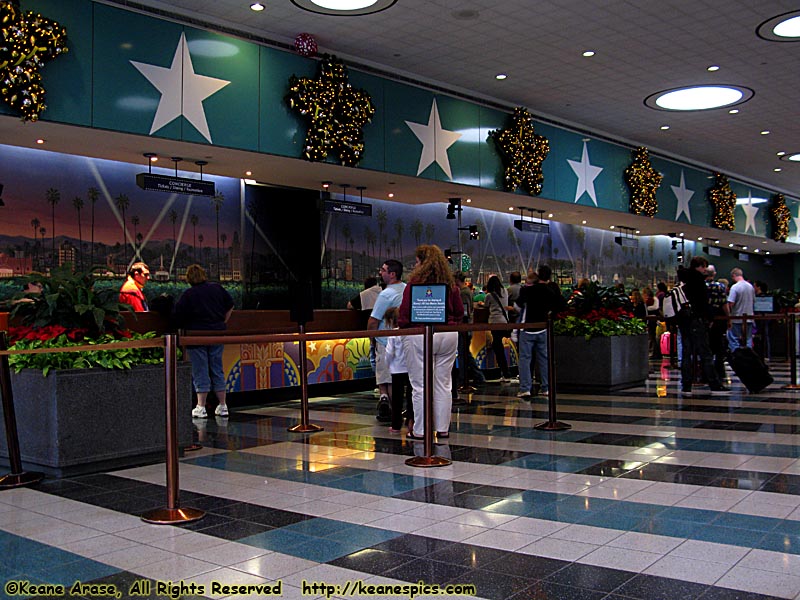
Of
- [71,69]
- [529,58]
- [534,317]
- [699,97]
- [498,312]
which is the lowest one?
[534,317]

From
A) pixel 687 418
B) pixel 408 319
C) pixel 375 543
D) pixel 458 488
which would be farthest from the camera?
pixel 687 418

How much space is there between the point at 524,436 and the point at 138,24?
5.82m

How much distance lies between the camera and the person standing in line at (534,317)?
9.95m

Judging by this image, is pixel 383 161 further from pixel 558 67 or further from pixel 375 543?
pixel 375 543

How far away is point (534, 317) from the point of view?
996cm

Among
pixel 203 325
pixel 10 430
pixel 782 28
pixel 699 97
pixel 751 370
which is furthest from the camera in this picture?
pixel 699 97

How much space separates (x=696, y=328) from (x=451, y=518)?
280 inches

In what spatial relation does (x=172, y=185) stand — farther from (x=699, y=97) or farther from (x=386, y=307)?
(x=699, y=97)

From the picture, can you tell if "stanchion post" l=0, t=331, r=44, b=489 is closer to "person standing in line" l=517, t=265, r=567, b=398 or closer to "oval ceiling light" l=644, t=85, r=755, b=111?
"person standing in line" l=517, t=265, r=567, b=398

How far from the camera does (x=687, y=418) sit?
26.3ft

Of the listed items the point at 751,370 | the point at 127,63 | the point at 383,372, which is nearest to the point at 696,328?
the point at 751,370

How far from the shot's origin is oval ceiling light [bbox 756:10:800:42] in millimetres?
9672

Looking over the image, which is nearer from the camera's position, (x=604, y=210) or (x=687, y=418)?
(x=687, y=418)

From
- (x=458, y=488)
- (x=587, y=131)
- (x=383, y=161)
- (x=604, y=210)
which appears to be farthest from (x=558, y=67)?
(x=458, y=488)
